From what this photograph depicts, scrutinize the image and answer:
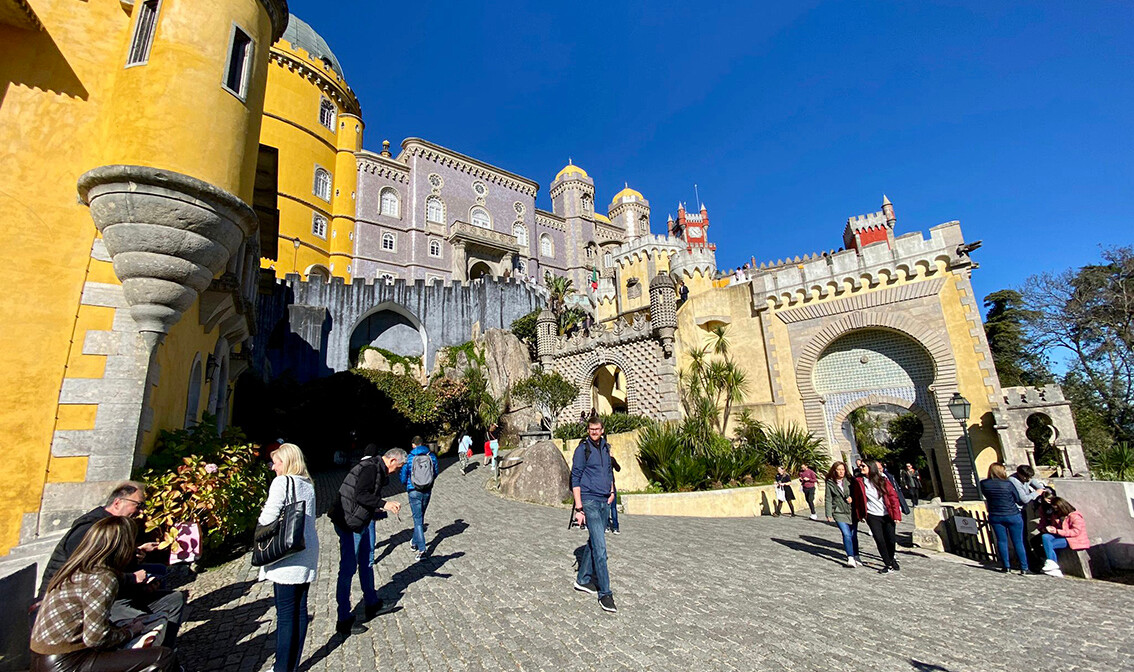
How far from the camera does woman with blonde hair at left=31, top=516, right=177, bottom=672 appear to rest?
2.38m

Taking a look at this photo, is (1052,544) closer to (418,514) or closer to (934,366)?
(418,514)

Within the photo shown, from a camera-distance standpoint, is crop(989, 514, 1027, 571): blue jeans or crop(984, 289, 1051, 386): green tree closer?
crop(989, 514, 1027, 571): blue jeans

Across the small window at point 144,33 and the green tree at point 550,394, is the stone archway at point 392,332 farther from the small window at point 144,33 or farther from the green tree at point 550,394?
the small window at point 144,33

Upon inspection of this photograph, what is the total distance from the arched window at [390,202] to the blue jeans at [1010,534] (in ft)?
122

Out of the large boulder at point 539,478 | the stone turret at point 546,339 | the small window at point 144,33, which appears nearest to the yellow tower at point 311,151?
the stone turret at point 546,339

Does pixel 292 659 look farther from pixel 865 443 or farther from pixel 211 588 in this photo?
pixel 865 443

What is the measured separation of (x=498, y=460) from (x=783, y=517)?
8388 mm

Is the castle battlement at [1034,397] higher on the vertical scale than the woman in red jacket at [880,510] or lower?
higher

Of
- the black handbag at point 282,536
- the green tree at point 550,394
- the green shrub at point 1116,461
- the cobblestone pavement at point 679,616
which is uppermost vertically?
the green tree at point 550,394

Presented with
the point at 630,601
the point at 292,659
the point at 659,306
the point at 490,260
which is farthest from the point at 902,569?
the point at 490,260

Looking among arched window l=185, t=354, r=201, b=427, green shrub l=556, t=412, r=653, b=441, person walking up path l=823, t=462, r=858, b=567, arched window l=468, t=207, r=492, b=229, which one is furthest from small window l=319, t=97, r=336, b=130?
person walking up path l=823, t=462, r=858, b=567

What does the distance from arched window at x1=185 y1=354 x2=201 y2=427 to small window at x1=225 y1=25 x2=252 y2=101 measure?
4.43m

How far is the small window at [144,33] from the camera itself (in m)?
5.82

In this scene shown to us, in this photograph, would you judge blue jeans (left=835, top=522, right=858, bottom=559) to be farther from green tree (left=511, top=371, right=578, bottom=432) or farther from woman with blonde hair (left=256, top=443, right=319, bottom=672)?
green tree (left=511, top=371, right=578, bottom=432)
